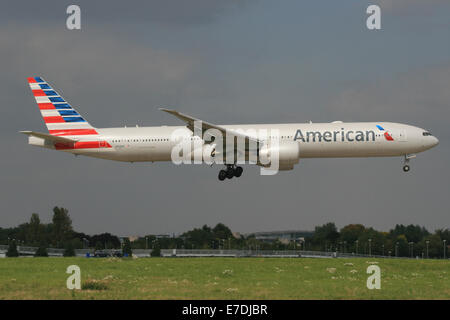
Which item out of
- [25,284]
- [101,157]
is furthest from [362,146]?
[25,284]

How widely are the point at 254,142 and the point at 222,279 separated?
19777mm

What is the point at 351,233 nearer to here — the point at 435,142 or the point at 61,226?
the point at 61,226

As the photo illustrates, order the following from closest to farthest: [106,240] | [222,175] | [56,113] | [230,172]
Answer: [230,172]
[222,175]
[56,113]
[106,240]

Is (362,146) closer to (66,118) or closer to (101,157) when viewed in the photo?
(101,157)

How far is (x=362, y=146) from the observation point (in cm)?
4594

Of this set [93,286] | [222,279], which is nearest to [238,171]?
[222,279]

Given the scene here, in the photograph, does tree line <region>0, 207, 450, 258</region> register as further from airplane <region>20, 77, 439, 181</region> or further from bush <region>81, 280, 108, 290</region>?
bush <region>81, 280, 108, 290</region>

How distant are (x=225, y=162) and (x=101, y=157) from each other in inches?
415

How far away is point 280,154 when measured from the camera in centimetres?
4450

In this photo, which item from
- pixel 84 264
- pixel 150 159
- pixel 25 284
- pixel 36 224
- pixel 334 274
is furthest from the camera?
pixel 36 224

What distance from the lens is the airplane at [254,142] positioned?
45625 millimetres

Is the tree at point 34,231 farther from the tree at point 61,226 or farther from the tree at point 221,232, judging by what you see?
the tree at point 221,232

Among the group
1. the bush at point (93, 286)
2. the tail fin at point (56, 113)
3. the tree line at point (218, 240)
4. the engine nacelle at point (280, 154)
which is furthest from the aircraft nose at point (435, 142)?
the tree line at point (218, 240)
